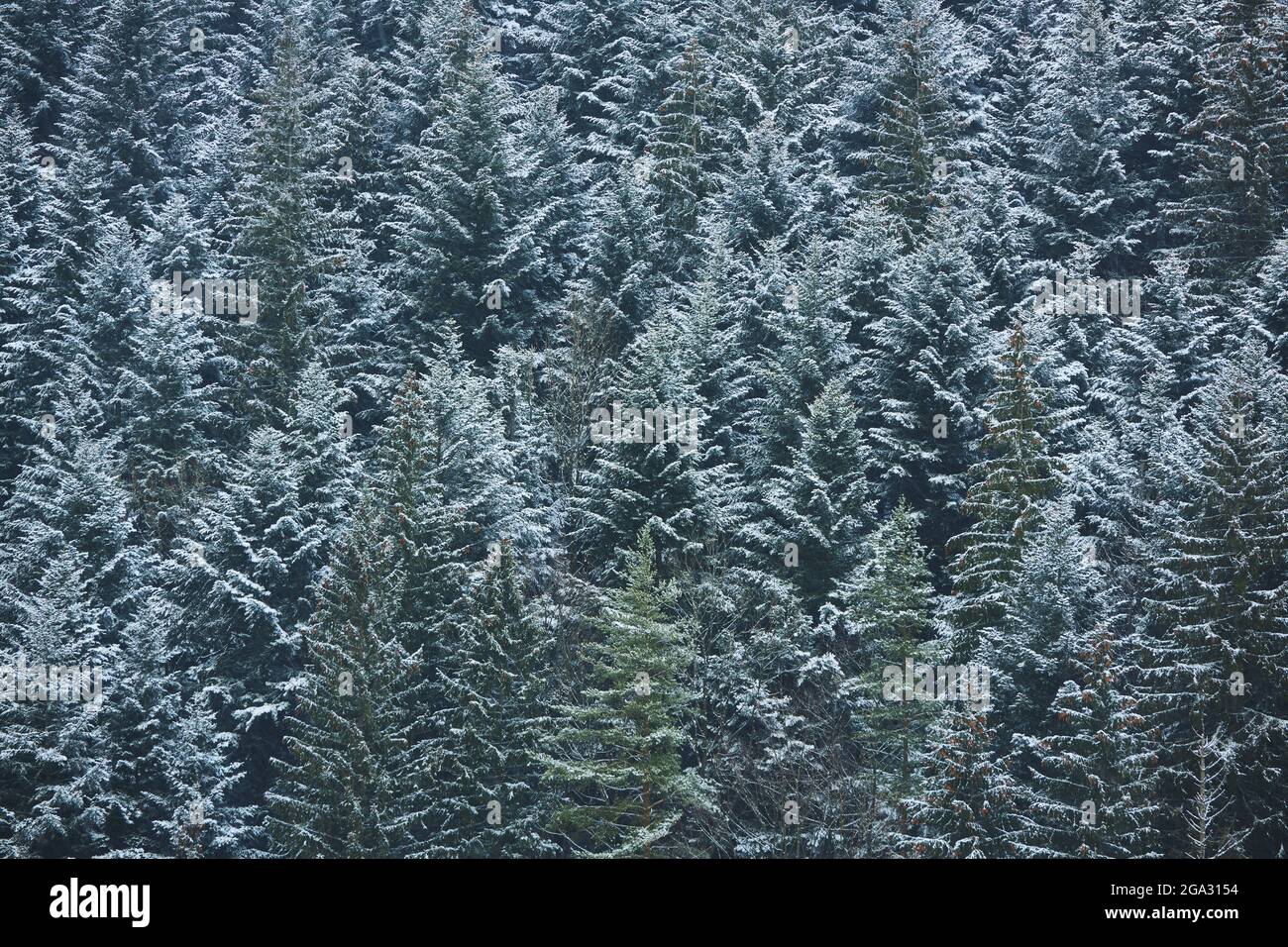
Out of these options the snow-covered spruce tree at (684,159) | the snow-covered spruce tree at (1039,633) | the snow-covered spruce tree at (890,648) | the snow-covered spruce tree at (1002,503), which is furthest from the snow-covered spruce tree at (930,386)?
the snow-covered spruce tree at (684,159)

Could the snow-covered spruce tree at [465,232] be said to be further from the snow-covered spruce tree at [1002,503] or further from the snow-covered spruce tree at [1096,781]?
the snow-covered spruce tree at [1096,781]

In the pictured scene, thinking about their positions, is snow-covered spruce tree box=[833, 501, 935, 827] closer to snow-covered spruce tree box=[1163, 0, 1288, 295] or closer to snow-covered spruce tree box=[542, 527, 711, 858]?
snow-covered spruce tree box=[542, 527, 711, 858]

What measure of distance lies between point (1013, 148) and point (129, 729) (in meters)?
35.4

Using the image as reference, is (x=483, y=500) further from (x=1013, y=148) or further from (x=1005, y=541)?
(x=1013, y=148)

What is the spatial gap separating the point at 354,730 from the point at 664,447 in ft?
30.8

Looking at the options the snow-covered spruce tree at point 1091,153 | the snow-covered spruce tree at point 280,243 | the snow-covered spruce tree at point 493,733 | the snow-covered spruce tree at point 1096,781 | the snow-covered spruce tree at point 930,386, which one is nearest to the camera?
the snow-covered spruce tree at point 1096,781

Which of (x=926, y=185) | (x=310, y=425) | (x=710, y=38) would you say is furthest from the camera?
(x=710, y=38)

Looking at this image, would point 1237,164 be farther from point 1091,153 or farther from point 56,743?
point 56,743

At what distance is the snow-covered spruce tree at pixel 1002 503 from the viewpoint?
27.9 m

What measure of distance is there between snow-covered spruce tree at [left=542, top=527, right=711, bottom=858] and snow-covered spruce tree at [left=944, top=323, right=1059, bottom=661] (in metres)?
5.77

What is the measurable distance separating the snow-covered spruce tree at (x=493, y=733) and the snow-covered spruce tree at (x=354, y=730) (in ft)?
2.24

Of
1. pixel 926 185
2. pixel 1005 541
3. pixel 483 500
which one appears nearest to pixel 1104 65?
pixel 926 185
